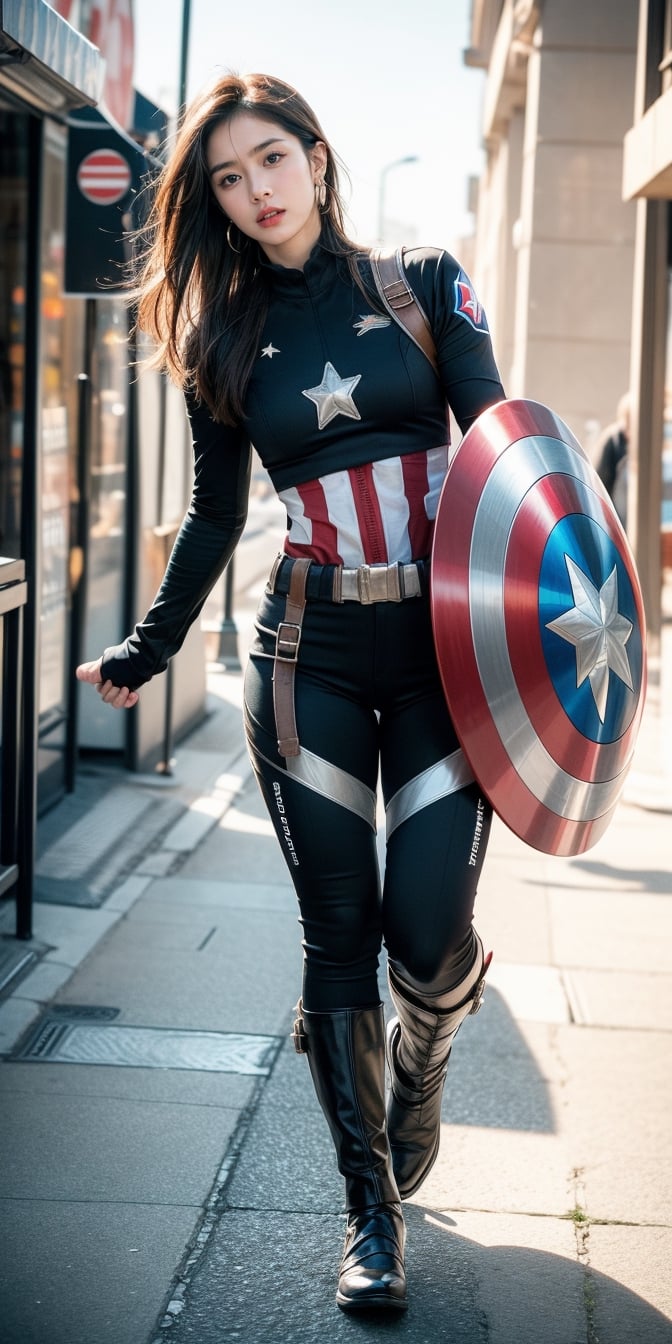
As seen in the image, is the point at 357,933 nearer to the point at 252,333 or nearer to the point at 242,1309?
the point at 242,1309

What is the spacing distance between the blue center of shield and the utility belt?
221 millimetres

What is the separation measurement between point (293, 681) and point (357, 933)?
0.44m

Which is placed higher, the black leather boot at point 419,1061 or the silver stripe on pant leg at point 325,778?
the silver stripe on pant leg at point 325,778

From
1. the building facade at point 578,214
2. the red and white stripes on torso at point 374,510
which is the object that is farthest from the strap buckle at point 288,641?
the building facade at point 578,214

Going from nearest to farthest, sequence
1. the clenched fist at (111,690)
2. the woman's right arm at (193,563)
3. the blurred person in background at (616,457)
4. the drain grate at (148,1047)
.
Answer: the woman's right arm at (193,563), the clenched fist at (111,690), the drain grate at (148,1047), the blurred person in background at (616,457)

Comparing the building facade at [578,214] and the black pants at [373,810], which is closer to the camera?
the black pants at [373,810]

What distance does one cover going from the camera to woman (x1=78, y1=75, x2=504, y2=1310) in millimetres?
2471

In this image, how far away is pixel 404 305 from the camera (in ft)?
8.18

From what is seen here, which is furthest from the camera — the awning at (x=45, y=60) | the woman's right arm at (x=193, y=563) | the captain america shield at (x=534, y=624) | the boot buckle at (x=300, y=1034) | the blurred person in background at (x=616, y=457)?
the blurred person in background at (x=616, y=457)

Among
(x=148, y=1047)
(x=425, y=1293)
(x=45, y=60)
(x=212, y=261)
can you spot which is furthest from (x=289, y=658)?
(x=45, y=60)

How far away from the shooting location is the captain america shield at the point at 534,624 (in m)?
2.38

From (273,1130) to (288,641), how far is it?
126cm

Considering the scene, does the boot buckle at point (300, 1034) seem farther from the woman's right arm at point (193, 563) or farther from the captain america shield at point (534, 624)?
the woman's right arm at point (193, 563)

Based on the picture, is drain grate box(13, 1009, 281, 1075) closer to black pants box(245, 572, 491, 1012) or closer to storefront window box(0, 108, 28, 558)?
black pants box(245, 572, 491, 1012)
